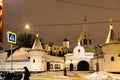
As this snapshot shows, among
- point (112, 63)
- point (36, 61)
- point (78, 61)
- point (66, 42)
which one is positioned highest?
point (66, 42)

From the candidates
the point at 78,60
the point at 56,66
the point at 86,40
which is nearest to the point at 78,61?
the point at 78,60

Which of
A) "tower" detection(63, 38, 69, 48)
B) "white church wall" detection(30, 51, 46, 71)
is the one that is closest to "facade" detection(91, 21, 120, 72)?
"white church wall" detection(30, 51, 46, 71)

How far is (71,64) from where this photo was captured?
71875mm

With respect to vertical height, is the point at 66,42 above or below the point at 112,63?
above

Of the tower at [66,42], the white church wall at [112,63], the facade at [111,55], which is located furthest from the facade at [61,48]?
the white church wall at [112,63]

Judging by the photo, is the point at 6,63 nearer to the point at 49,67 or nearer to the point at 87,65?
the point at 49,67

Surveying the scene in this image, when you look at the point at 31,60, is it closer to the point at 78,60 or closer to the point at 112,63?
the point at 112,63

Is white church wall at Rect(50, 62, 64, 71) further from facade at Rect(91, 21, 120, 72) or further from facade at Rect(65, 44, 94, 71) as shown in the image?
facade at Rect(91, 21, 120, 72)

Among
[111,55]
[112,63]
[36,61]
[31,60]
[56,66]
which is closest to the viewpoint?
[112,63]

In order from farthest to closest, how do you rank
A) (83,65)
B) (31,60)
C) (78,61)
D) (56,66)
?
(78,61)
(83,65)
(56,66)
(31,60)

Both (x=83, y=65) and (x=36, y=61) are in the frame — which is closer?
(x=36, y=61)

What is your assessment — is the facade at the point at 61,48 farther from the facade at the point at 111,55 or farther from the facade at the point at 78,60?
the facade at the point at 111,55

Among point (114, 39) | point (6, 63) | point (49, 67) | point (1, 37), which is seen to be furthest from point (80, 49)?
point (1, 37)

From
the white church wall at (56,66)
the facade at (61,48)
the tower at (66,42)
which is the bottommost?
the white church wall at (56,66)
